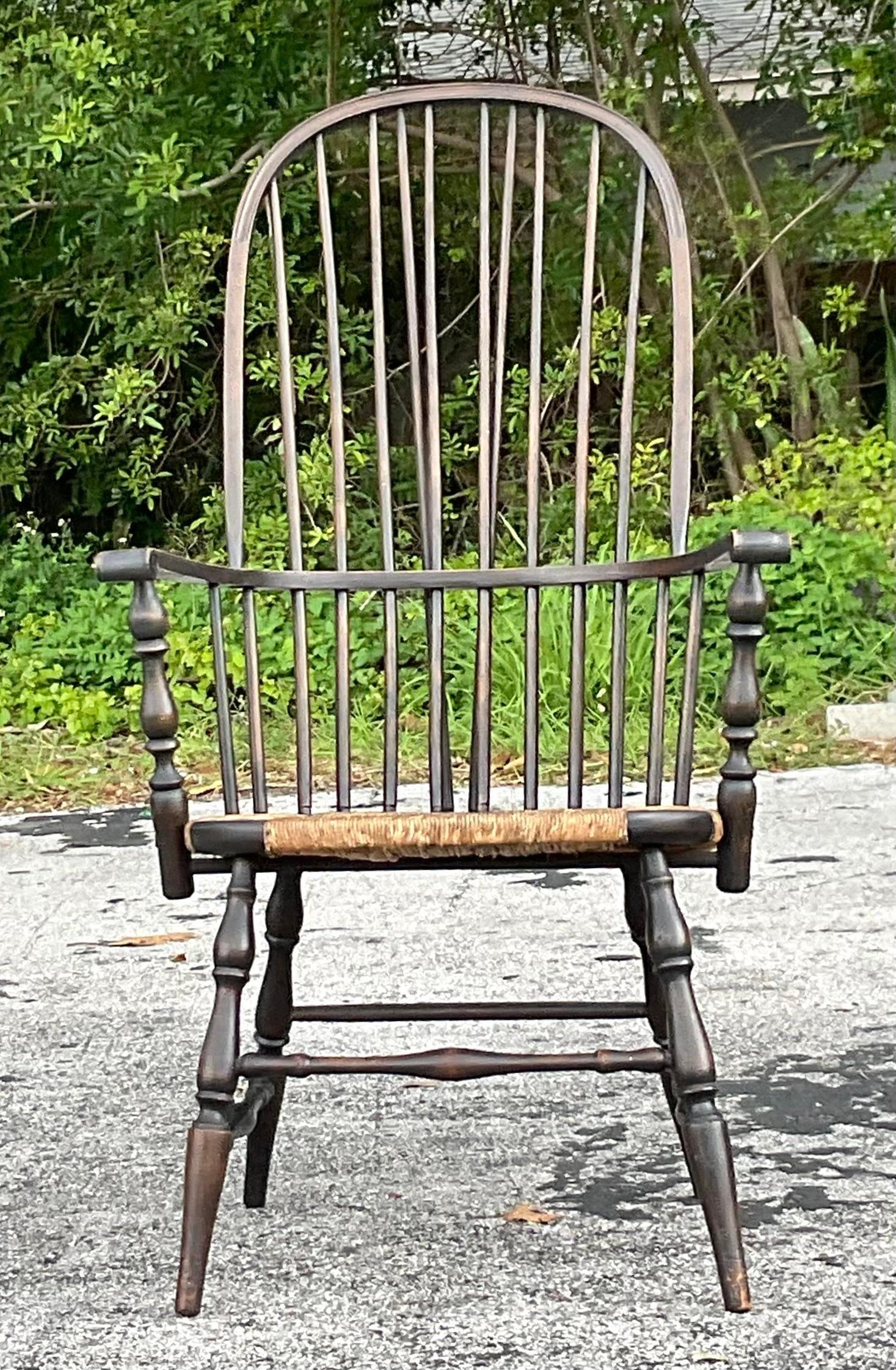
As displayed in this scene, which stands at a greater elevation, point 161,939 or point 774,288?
point 774,288

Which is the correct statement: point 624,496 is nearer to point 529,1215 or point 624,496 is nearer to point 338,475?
point 338,475

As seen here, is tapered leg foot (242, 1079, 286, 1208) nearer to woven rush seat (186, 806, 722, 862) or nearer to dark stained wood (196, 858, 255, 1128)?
dark stained wood (196, 858, 255, 1128)

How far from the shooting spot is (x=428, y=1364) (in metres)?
1.41

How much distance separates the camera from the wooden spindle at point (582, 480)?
5.95 feet

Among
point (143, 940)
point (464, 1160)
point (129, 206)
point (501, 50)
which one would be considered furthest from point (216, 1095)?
point (501, 50)

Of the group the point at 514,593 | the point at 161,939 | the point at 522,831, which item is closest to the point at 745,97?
the point at 514,593

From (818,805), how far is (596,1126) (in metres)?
2.22

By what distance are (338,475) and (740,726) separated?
631 mm

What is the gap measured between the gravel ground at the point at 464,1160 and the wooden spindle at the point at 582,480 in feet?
1.55

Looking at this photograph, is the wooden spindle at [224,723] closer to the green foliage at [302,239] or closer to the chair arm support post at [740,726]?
the chair arm support post at [740,726]

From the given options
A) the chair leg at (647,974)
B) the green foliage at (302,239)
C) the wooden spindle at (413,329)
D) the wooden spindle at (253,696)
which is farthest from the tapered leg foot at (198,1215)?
the green foliage at (302,239)

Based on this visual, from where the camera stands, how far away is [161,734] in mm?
1523

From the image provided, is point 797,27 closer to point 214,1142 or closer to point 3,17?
point 3,17

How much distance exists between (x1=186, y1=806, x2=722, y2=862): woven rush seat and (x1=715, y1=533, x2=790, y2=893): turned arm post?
0.11 ft
